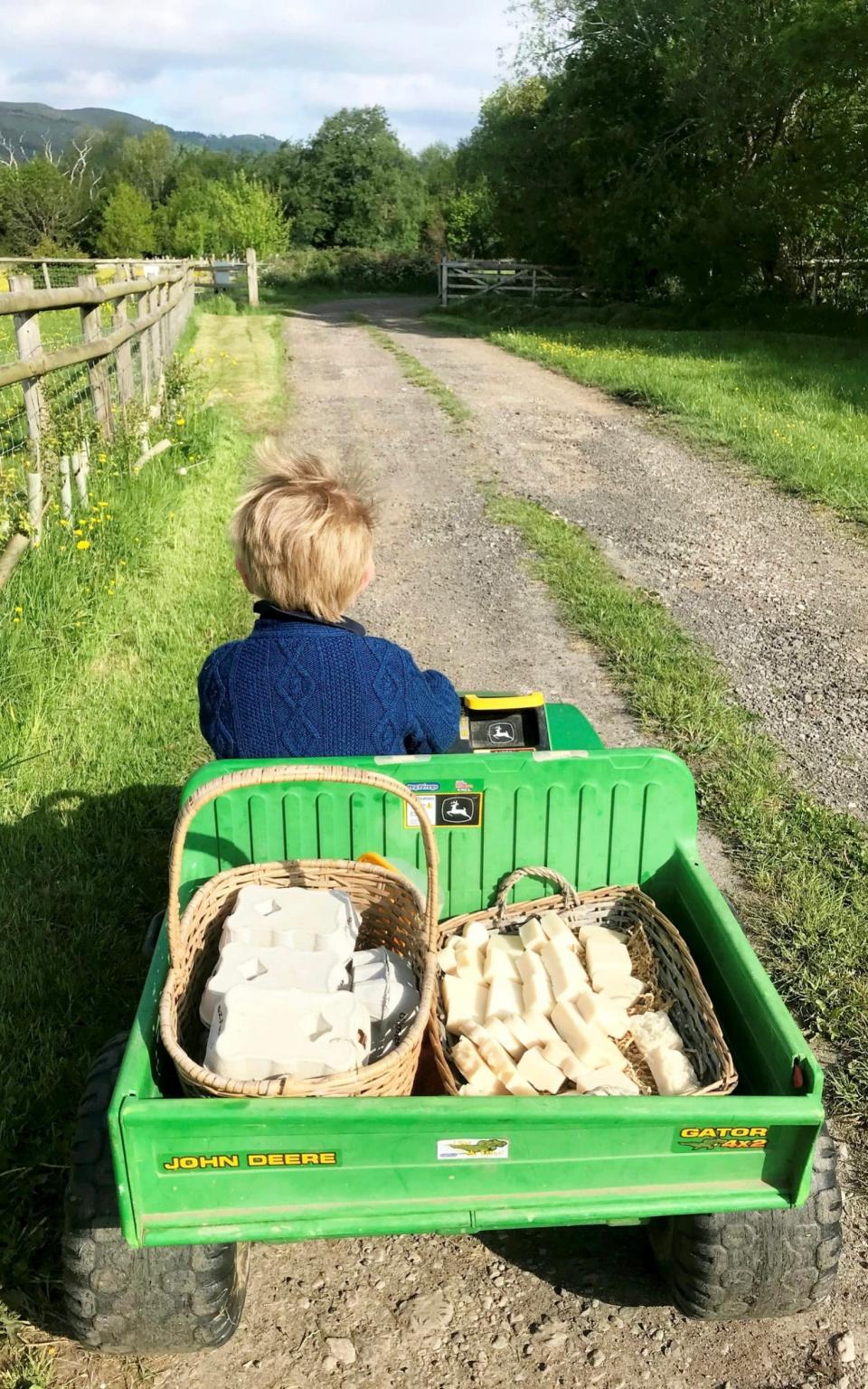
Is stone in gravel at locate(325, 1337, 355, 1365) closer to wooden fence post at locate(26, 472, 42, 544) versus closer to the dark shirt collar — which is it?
the dark shirt collar

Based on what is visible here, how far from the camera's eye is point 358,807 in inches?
97.2

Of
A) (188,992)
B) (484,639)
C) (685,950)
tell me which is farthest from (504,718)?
(484,639)

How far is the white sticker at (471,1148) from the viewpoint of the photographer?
1774 mm

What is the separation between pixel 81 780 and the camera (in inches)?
154

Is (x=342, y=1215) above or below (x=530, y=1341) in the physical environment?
above

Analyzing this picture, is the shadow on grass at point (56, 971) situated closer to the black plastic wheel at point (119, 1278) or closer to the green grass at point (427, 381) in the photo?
the black plastic wheel at point (119, 1278)

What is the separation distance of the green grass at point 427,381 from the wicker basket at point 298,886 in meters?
10.1

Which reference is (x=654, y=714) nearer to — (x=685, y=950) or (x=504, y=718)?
(x=504, y=718)

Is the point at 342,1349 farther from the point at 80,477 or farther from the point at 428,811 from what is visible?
the point at 80,477

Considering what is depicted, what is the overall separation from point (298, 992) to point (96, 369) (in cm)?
632

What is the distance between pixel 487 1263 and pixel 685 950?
83cm

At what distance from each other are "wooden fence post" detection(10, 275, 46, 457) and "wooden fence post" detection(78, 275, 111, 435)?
153 centimetres

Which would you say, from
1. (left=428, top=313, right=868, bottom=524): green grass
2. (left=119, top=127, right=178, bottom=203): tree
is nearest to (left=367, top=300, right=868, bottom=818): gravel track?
(left=428, top=313, right=868, bottom=524): green grass

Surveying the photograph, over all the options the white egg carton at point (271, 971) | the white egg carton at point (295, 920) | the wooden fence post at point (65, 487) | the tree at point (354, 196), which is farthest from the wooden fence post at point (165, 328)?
the tree at point (354, 196)
